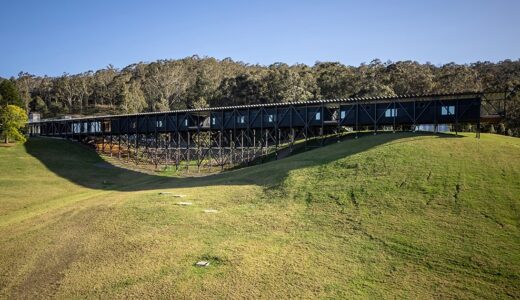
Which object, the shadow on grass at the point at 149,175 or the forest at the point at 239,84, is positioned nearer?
the shadow on grass at the point at 149,175

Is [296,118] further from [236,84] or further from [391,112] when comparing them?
[236,84]

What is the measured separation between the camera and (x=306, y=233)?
20.9 metres

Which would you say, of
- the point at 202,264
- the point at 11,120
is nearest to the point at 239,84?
the point at 11,120

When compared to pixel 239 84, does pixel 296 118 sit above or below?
below

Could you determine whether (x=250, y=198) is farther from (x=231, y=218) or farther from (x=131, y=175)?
(x=131, y=175)

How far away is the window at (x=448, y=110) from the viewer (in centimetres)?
→ 3872

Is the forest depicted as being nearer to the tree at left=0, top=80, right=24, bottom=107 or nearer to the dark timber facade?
the dark timber facade

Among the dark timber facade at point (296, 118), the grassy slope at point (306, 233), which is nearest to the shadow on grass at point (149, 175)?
the grassy slope at point (306, 233)

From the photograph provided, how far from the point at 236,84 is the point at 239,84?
1472 mm

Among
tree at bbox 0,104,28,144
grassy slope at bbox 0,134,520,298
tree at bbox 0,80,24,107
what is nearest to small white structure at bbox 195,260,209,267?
grassy slope at bbox 0,134,520,298

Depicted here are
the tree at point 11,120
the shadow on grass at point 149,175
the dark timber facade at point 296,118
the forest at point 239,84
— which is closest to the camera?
the shadow on grass at point 149,175

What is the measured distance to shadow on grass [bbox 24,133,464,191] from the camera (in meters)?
34.4

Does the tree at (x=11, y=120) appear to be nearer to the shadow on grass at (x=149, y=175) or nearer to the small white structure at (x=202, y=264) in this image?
the shadow on grass at (x=149, y=175)

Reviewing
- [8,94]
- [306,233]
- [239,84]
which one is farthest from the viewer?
[239,84]
